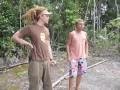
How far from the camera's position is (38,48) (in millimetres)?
5777

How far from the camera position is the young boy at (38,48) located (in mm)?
5773

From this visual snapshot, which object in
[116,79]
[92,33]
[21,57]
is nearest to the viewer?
[116,79]

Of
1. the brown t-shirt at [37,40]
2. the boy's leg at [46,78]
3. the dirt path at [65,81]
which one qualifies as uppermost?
the brown t-shirt at [37,40]

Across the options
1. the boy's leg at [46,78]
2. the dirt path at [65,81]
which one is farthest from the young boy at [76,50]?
the boy's leg at [46,78]

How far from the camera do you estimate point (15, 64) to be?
13344 millimetres

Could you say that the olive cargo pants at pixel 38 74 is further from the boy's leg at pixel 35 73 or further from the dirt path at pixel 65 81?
the dirt path at pixel 65 81

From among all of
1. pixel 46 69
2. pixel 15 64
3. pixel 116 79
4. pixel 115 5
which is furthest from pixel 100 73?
pixel 115 5

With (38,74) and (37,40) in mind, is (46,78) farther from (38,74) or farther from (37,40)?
(37,40)

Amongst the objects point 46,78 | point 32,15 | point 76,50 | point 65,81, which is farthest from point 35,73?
point 65,81

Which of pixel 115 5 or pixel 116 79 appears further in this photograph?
pixel 115 5

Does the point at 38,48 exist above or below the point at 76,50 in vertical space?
above

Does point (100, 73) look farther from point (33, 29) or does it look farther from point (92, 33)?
point (92, 33)

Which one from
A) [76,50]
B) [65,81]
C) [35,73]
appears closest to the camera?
[35,73]

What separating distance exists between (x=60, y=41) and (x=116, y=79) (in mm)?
9455
